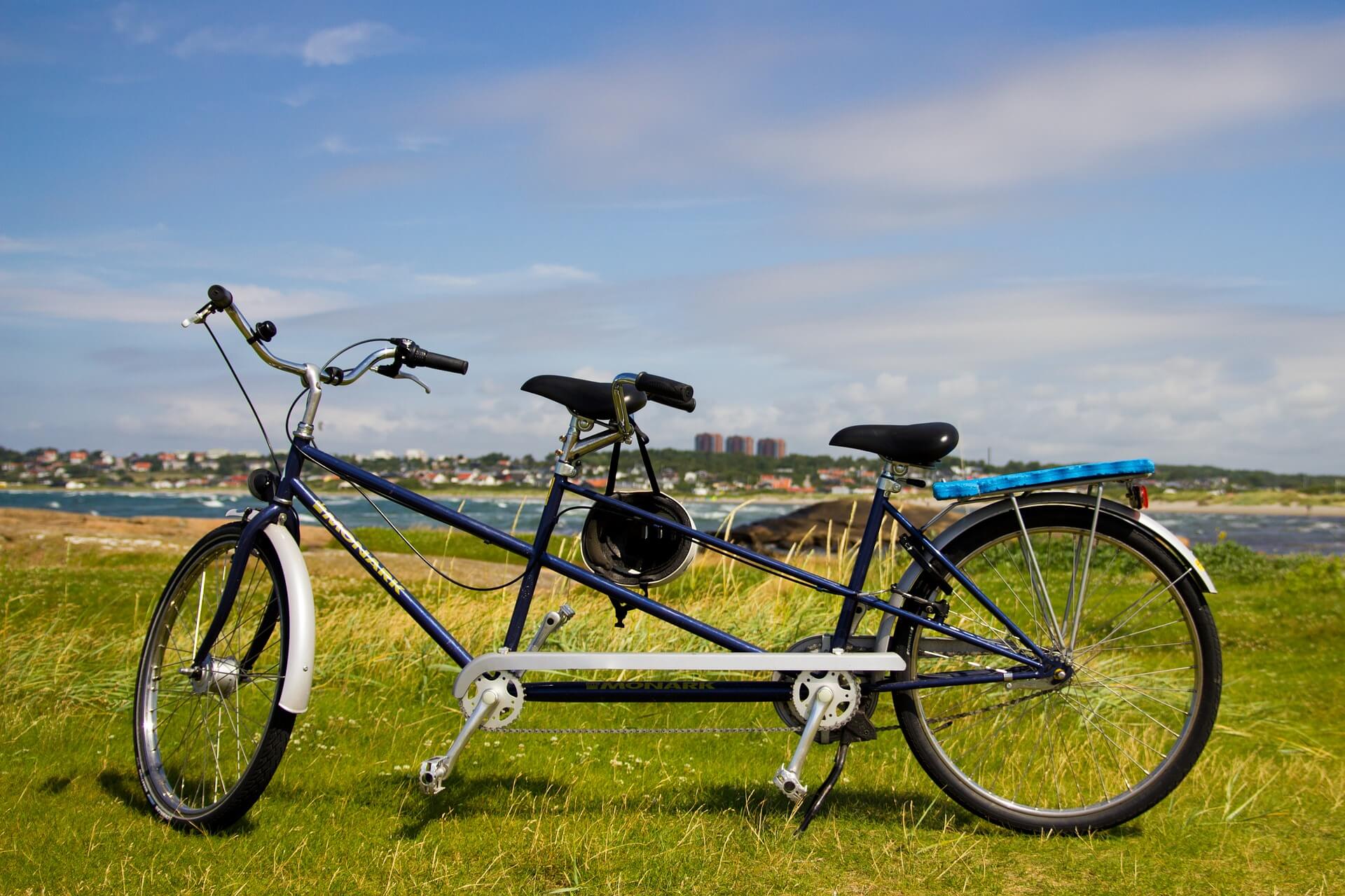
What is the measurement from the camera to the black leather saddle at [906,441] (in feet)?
11.5

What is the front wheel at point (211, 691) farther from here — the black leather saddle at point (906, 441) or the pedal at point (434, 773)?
the black leather saddle at point (906, 441)

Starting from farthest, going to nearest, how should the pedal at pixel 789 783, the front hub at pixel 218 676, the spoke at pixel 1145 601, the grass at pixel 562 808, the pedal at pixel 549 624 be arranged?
the front hub at pixel 218 676 → the pedal at pixel 549 624 → the spoke at pixel 1145 601 → the pedal at pixel 789 783 → the grass at pixel 562 808

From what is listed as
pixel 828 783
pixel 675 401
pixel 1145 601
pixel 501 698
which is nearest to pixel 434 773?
pixel 501 698

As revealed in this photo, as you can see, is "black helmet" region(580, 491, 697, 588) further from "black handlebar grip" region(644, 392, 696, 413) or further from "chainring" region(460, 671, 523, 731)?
"chainring" region(460, 671, 523, 731)

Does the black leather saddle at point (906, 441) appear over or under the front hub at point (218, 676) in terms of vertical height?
over

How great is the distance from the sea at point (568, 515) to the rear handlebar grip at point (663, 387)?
435 millimetres

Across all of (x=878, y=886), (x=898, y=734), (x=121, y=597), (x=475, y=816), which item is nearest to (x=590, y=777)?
(x=475, y=816)

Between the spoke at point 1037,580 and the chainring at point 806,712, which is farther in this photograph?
the chainring at point 806,712

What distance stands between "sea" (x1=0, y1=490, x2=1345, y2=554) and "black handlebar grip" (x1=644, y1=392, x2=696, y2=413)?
0.39m

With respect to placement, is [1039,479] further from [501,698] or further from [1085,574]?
[501,698]

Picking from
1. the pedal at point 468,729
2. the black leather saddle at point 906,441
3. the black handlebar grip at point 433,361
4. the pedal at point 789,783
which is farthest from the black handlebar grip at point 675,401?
the pedal at point 789,783

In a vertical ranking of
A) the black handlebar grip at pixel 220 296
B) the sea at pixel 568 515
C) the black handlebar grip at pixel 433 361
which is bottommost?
the sea at pixel 568 515

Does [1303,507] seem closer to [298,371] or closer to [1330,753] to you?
[1330,753]

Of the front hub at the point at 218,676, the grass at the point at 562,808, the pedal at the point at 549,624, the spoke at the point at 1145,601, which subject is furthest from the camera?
the front hub at the point at 218,676
